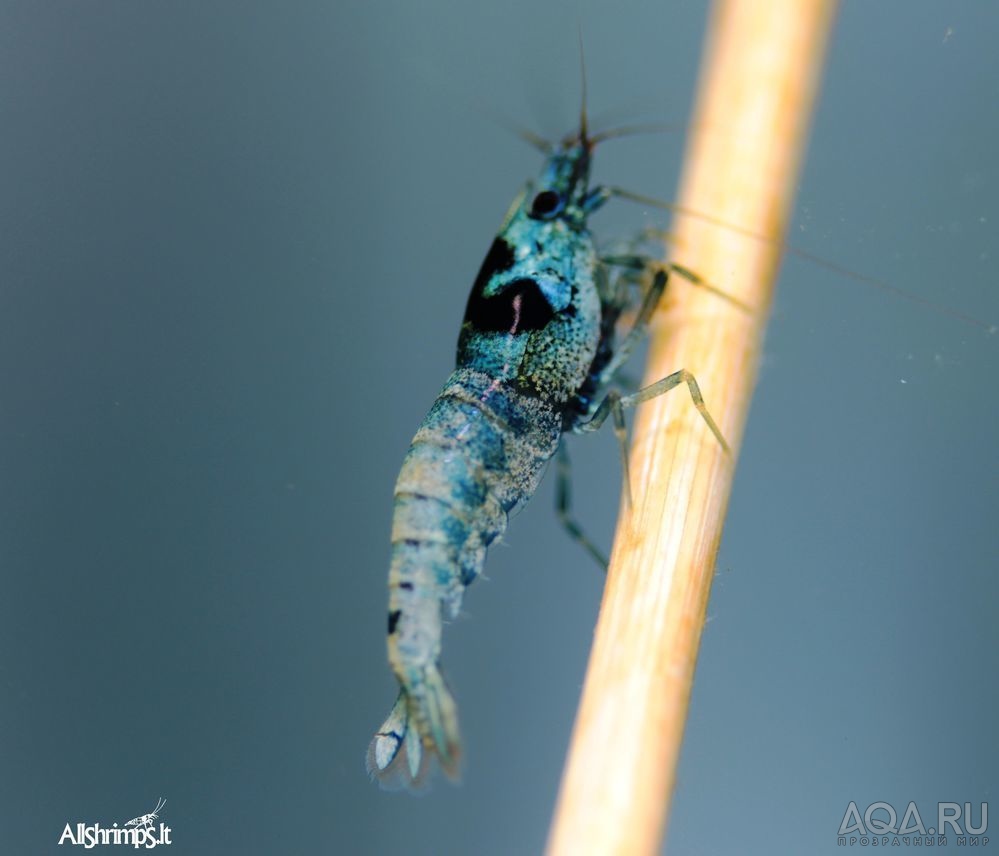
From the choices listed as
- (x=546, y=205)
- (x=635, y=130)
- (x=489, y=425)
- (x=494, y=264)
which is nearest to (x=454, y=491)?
(x=489, y=425)

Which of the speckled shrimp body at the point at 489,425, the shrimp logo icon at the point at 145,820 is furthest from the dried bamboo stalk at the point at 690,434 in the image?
the shrimp logo icon at the point at 145,820

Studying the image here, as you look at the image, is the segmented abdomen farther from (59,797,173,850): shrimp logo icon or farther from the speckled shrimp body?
(59,797,173,850): shrimp logo icon

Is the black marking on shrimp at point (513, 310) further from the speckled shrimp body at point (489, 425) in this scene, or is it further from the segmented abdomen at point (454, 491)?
the segmented abdomen at point (454, 491)

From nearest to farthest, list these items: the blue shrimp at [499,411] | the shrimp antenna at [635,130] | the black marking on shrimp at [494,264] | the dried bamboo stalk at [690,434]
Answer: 1. the dried bamboo stalk at [690,434]
2. the blue shrimp at [499,411]
3. the black marking on shrimp at [494,264]
4. the shrimp antenna at [635,130]

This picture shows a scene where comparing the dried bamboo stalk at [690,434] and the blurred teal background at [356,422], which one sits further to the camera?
the blurred teal background at [356,422]

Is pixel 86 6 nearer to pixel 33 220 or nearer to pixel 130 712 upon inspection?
pixel 33 220

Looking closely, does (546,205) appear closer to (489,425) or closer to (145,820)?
(489,425)

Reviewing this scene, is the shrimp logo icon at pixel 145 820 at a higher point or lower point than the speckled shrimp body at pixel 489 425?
lower

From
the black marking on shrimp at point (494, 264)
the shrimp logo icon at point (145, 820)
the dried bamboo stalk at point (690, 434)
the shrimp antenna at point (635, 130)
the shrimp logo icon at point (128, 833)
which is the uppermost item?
the shrimp antenna at point (635, 130)

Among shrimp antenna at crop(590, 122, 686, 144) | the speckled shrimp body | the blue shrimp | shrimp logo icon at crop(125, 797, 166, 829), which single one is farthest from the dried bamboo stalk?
shrimp logo icon at crop(125, 797, 166, 829)
